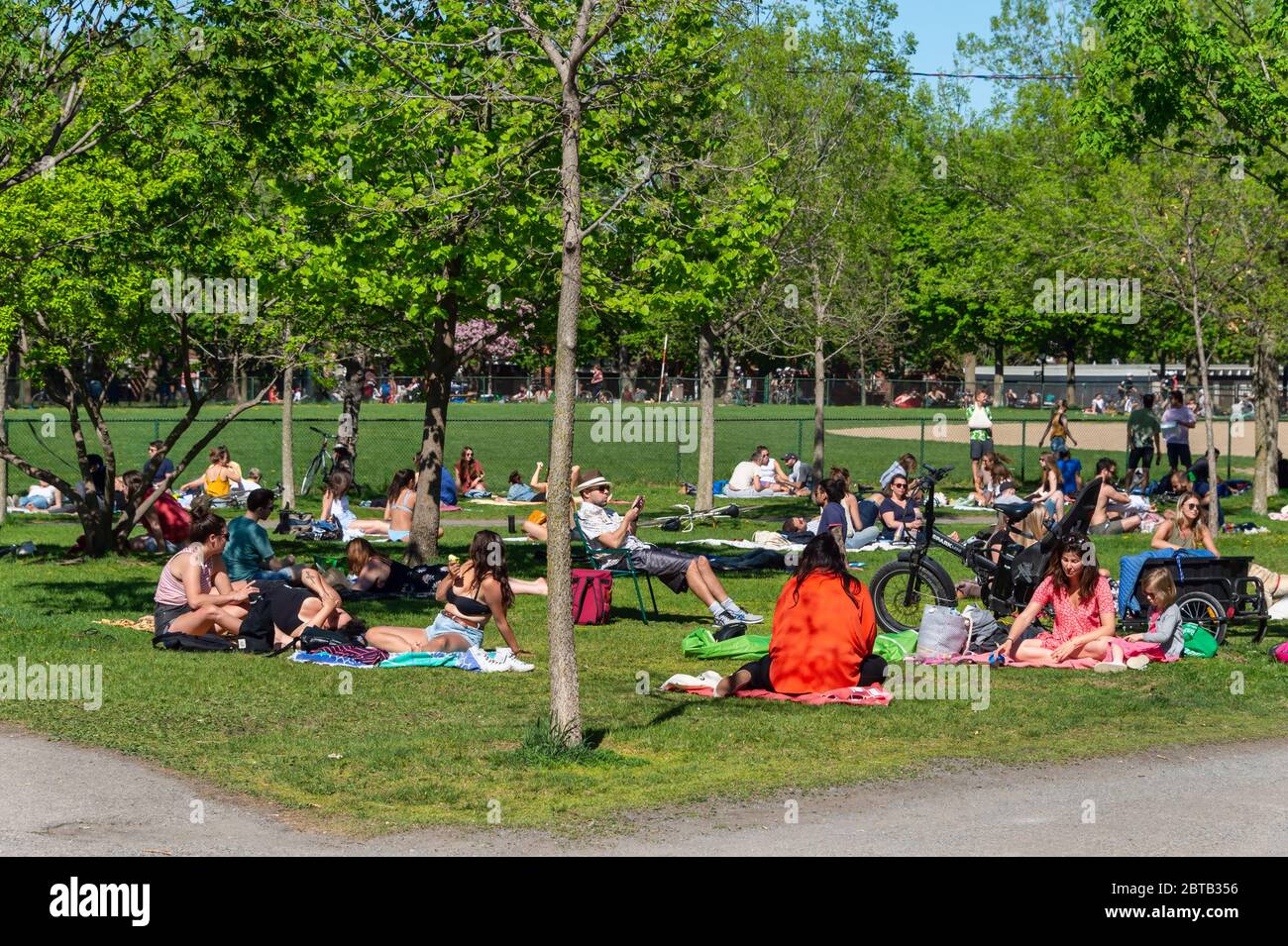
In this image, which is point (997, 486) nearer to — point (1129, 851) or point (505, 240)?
point (505, 240)

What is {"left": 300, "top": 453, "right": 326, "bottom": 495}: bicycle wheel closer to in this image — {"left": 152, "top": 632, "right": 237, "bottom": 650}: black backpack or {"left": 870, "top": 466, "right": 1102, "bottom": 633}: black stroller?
{"left": 152, "top": 632, "right": 237, "bottom": 650}: black backpack

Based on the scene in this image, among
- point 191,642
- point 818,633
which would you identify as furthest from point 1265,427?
point 191,642

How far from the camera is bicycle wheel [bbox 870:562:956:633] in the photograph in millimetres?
14898

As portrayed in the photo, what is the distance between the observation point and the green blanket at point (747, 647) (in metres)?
13.5

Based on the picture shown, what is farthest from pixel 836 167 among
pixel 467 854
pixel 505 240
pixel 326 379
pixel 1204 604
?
pixel 467 854

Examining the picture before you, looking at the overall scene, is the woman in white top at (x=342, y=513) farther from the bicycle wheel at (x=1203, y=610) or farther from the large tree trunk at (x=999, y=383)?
the large tree trunk at (x=999, y=383)

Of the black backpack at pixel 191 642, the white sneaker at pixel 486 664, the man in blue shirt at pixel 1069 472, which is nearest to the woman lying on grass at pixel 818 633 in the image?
the white sneaker at pixel 486 664

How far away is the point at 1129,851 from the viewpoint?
7738 mm

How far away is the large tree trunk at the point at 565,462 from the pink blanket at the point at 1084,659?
14.2ft

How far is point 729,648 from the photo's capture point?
44.9 feet

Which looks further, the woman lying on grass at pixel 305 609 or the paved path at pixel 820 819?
the woman lying on grass at pixel 305 609

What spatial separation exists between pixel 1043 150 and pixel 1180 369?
235ft

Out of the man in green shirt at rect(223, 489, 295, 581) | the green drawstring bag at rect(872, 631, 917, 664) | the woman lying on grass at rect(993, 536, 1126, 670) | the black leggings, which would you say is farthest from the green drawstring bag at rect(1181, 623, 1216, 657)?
the man in green shirt at rect(223, 489, 295, 581)

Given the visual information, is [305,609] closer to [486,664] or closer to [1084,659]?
[486,664]
